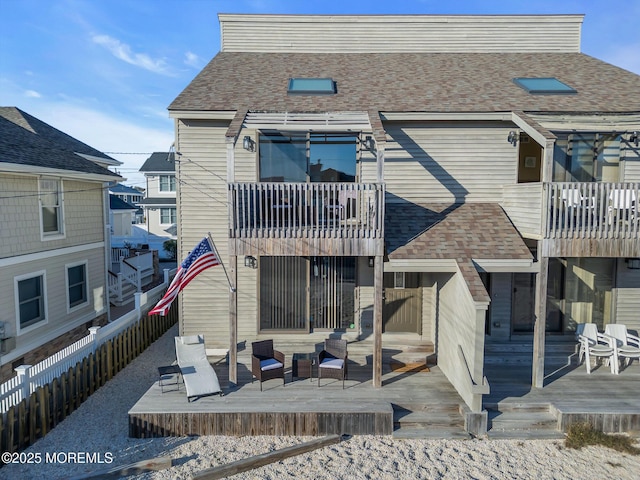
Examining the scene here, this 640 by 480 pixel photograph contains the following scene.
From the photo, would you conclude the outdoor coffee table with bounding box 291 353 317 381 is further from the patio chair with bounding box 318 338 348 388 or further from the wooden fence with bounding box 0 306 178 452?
the wooden fence with bounding box 0 306 178 452

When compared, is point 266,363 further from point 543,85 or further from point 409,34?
point 409,34

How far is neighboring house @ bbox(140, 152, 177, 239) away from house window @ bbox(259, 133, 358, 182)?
2055cm

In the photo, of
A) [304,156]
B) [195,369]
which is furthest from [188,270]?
[304,156]

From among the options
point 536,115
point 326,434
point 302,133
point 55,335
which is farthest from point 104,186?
point 536,115

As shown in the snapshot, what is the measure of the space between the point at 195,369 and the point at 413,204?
20.8ft

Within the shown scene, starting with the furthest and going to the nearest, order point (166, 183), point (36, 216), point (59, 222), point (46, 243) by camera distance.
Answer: point (166, 183) < point (59, 222) < point (46, 243) < point (36, 216)

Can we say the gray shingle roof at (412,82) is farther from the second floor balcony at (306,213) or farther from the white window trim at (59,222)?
the white window trim at (59,222)

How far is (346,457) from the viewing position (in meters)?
6.30

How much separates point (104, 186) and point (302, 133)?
8.33 m

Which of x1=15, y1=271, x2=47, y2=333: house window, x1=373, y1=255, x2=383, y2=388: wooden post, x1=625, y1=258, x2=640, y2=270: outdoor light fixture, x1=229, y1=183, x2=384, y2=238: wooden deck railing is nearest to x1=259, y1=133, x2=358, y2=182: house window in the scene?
x1=229, y1=183, x2=384, y2=238: wooden deck railing

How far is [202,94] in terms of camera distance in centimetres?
995

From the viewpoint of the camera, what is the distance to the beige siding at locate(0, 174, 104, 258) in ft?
A: 31.1

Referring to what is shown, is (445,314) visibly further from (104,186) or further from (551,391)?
(104,186)

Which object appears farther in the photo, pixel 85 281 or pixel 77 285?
pixel 85 281
